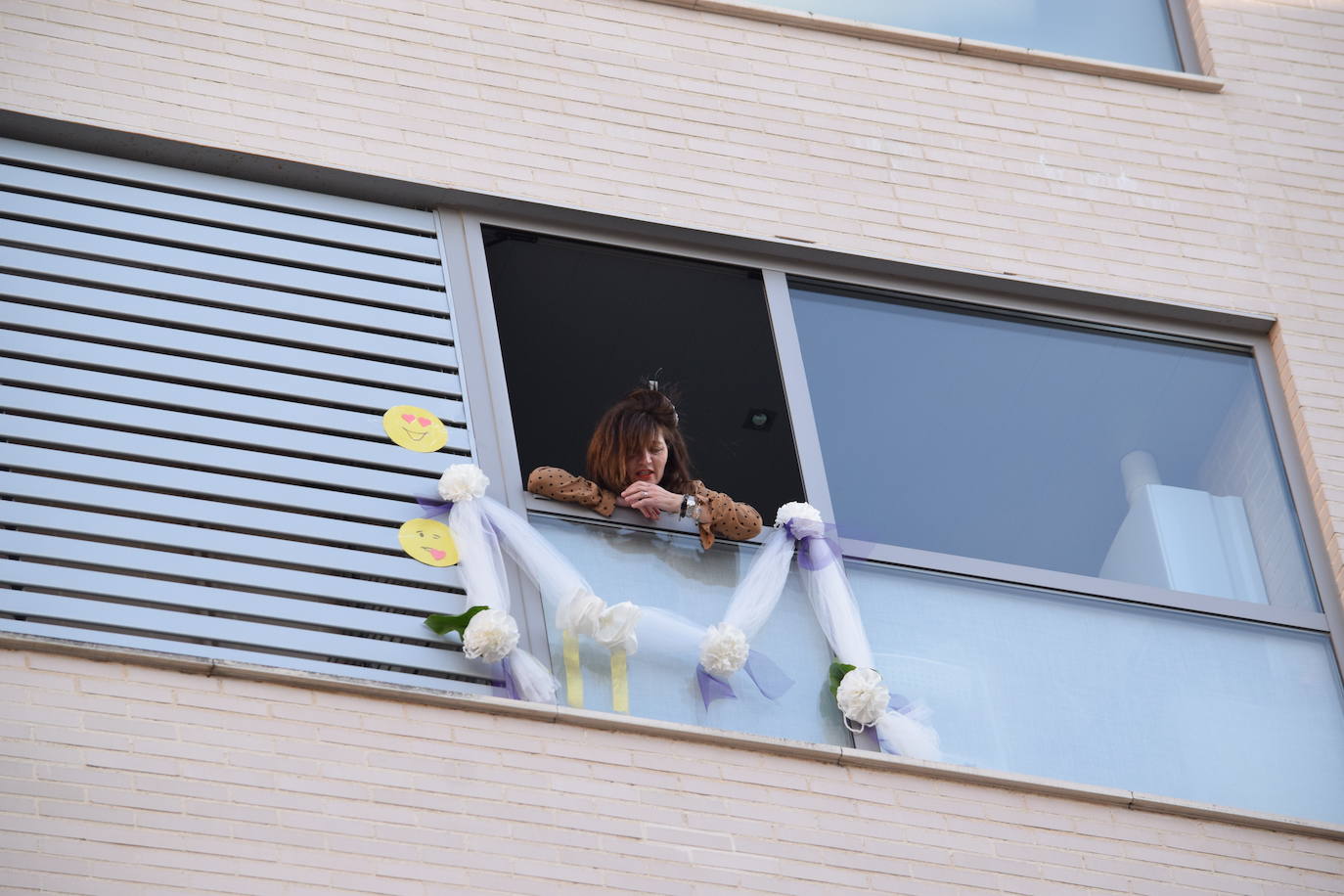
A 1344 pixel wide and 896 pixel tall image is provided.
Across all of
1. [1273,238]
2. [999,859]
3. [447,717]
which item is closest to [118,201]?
[447,717]

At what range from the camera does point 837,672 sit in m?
7.70

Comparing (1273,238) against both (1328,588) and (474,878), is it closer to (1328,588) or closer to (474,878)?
(1328,588)

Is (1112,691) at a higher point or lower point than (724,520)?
lower

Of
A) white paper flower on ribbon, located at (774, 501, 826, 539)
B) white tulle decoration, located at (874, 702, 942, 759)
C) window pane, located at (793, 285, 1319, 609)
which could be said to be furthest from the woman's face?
white tulle decoration, located at (874, 702, 942, 759)

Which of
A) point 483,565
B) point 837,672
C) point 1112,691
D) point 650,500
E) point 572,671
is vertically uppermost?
point 650,500

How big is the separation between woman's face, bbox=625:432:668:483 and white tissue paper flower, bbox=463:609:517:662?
0.94 metres

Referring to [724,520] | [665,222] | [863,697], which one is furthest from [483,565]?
[665,222]

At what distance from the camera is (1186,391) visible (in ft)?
29.8

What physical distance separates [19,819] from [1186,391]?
5195 mm

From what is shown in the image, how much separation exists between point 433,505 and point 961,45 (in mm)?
3511

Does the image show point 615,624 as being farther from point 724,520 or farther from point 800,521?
point 800,521

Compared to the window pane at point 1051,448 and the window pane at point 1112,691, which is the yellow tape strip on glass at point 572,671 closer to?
the window pane at point 1112,691

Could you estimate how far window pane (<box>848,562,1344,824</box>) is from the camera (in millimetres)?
7812

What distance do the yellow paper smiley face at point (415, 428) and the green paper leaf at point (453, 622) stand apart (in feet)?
2.62
